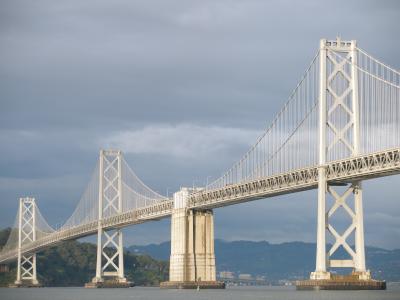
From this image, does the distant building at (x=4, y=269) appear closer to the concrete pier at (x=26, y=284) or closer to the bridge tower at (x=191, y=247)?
the concrete pier at (x=26, y=284)

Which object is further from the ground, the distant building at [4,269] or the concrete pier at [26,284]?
the distant building at [4,269]

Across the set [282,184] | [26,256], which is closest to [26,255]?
[26,256]

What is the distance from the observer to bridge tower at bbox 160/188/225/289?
84.9 metres

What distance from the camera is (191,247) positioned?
85375 millimetres

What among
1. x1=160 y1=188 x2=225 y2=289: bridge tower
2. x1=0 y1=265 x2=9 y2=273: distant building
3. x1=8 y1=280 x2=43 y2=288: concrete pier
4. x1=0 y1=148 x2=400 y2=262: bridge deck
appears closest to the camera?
x1=0 y1=148 x2=400 y2=262: bridge deck

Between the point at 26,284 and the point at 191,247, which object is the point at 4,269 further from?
the point at 191,247

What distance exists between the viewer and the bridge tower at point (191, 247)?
8494cm

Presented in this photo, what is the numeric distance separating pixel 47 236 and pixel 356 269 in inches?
2671

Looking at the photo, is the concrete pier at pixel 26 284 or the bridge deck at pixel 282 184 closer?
the bridge deck at pixel 282 184

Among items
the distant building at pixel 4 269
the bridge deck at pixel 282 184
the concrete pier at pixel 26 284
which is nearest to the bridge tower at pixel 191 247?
the bridge deck at pixel 282 184

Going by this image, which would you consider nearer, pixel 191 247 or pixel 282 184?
pixel 282 184

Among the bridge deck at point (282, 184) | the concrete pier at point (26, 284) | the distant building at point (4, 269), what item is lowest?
the concrete pier at point (26, 284)

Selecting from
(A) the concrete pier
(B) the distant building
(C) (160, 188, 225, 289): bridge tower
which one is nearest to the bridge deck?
(C) (160, 188, 225, 289): bridge tower

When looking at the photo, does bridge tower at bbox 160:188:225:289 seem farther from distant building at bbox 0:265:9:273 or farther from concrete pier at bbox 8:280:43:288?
distant building at bbox 0:265:9:273
